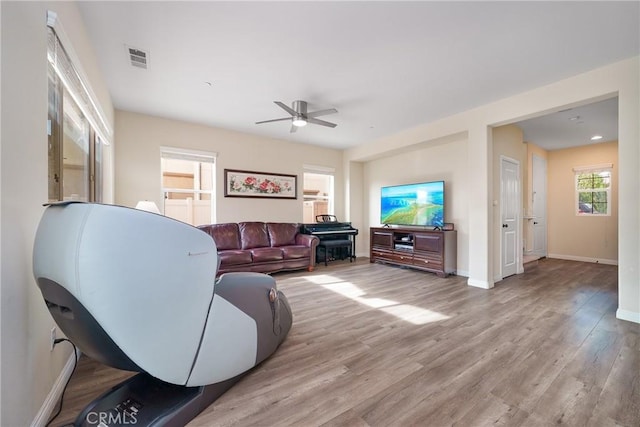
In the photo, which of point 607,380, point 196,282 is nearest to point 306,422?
point 196,282

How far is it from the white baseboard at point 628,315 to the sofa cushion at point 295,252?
3956 millimetres

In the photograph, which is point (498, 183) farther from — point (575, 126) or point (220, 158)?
point (220, 158)

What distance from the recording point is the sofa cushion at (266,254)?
14.2 ft

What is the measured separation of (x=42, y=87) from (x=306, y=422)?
Result: 2.27m

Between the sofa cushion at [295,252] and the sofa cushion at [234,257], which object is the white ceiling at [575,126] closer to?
the sofa cushion at [295,252]

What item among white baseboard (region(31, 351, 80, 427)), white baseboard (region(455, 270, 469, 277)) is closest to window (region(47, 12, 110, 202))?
white baseboard (region(31, 351, 80, 427))

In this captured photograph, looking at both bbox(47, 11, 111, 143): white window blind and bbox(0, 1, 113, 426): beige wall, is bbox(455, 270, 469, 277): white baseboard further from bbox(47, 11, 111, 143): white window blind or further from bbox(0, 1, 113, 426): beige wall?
bbox(47, 11, 111, 143): white window blind

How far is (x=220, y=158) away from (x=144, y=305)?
13.6ft

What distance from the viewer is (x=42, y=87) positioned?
55.2 inches

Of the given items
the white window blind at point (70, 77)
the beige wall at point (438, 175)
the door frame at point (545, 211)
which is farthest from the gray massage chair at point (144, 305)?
the door frame at point (545, 211)

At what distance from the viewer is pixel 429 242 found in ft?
14.8

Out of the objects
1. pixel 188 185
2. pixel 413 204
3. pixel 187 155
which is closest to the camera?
pixel 187 155

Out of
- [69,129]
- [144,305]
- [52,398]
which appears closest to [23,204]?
[144,305]

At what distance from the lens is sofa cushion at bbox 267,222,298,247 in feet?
16.5
